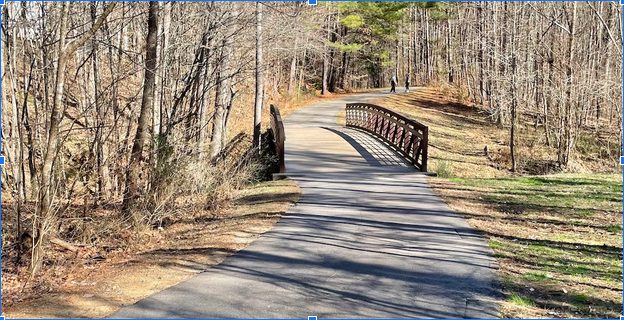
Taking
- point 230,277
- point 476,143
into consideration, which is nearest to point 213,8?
point 230,277

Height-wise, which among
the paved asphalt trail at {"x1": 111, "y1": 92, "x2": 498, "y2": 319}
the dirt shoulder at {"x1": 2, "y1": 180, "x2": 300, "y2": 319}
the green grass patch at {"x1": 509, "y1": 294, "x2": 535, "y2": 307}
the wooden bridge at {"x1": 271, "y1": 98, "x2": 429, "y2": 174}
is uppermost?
the wooden bridge at {"x1": 271, "y1": 98, "x2": 429, "y2": 174}

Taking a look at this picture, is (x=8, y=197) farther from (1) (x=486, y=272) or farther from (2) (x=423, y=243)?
(1) (x=486, y=272)

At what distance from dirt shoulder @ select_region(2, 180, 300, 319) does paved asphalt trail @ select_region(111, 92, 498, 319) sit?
294mm

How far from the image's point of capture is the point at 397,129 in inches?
847

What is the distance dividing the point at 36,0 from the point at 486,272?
1056 cm

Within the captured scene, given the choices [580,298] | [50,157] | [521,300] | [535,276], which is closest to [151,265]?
[50,157]

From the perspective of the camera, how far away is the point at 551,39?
86.5 ft

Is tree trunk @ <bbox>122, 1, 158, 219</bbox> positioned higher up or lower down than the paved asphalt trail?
higher up

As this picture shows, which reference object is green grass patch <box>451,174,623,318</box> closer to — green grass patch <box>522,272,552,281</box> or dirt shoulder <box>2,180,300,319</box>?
green grass patch <box>522,272,552,281</box>

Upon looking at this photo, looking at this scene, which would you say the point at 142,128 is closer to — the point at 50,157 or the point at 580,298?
the point at 50,157

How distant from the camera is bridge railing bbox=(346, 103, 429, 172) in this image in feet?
54.4

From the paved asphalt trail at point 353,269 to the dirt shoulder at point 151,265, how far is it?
29 cm

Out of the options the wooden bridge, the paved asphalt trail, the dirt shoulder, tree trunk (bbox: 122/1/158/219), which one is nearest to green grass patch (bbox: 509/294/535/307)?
the paved asphalt trail

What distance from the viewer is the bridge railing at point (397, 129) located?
16594 mm
